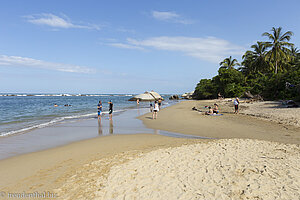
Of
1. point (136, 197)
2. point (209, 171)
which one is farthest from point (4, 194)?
point (209, 171)

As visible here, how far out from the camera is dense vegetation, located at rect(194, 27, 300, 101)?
2691cm

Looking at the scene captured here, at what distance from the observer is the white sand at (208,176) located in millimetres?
3750

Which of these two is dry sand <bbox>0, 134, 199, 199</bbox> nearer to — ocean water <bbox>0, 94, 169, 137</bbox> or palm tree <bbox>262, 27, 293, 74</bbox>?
ocean water <bbox>0, 94, 169, 137</bbox>

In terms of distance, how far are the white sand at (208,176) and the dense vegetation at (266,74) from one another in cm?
2292

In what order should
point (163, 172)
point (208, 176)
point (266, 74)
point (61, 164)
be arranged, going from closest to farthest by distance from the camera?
point (208, 176), point (163, 172), point (61, 164), point (266, 74)

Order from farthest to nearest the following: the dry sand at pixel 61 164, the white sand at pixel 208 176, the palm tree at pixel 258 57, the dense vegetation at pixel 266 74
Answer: the palm tree at pixel 258 57, the dense vegetation at pixel 266 74, the dry sand at pixel 61 164, the white sand at pixel 208 176

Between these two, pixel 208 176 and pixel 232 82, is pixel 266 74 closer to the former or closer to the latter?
pixel 232 82

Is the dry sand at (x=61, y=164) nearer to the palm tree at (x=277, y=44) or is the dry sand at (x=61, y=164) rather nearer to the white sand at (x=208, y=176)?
the white sand at (x=208, y=176)

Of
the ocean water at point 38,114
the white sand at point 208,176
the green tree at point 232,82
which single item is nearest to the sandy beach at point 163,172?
the white sand at point 208,176

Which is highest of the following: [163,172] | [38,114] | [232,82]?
[232,82]

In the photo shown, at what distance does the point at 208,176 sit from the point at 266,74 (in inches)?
1736

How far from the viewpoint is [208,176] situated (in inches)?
174

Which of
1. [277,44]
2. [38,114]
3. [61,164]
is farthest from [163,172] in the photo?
[277,44]

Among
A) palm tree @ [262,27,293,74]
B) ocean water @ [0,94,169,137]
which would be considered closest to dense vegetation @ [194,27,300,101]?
palm tree @ [262,27,293,74]
